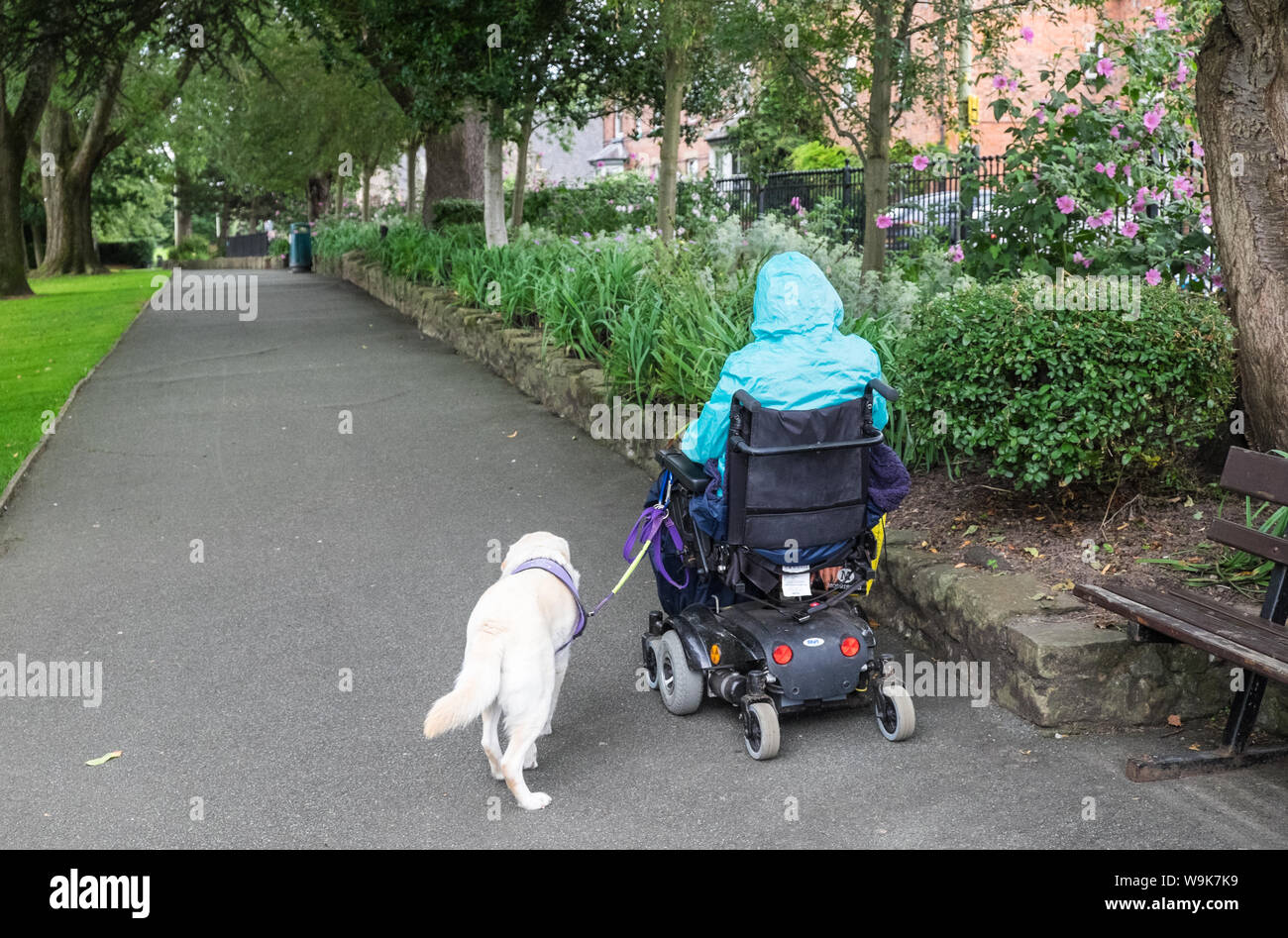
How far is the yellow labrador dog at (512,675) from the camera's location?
380 cm

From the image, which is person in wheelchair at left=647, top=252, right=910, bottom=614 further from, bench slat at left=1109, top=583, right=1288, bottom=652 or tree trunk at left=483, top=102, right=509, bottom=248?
tree trunk at left=483, top=102, right=509, bottom=248

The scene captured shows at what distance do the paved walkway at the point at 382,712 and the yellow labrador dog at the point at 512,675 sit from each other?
0.22 metres

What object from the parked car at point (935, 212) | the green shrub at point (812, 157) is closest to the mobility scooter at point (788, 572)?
the parked car at point (935, 212)

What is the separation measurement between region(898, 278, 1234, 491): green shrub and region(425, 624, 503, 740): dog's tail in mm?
2449

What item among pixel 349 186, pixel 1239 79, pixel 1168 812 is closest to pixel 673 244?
pixel 1239 79

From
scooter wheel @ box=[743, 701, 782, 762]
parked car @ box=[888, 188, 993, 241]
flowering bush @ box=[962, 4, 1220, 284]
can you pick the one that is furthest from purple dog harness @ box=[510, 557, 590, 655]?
parked car @ box=[888, 188, 993, 241]

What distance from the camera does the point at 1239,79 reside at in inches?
221

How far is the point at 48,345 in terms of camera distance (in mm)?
15836

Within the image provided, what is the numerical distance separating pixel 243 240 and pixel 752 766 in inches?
2133

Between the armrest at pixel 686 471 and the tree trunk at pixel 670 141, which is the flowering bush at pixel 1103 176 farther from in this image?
the tree trunk at pixel 670 141

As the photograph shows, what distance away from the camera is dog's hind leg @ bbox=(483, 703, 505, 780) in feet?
13.4

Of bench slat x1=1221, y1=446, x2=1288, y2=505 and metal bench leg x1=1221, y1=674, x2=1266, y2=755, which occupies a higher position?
bench slat x1=1221, y1=446, x2=1288, y2=505

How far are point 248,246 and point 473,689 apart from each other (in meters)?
54.1

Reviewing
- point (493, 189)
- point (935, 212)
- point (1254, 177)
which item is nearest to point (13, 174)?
point (493, 189)
